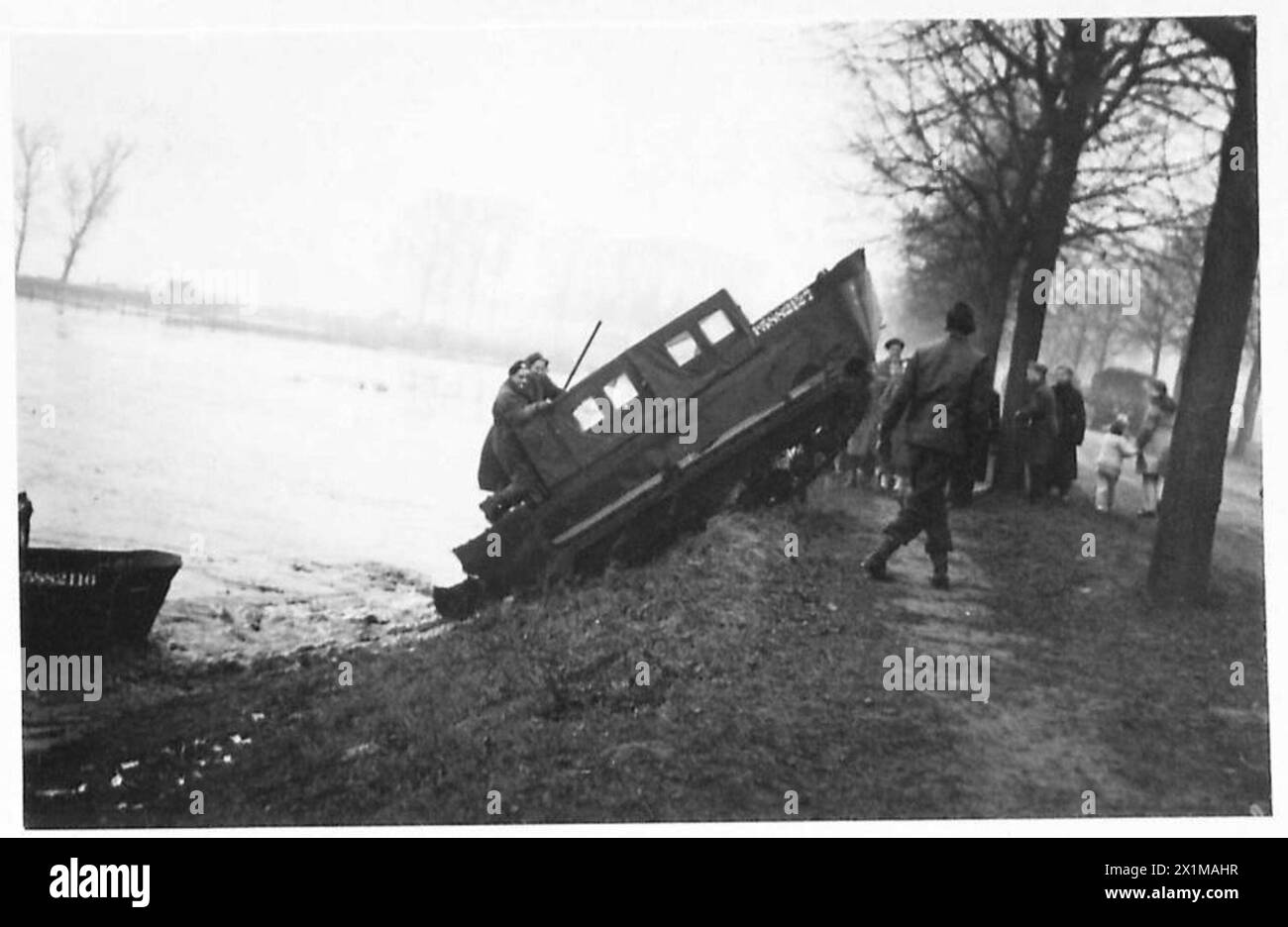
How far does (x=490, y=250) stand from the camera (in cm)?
436

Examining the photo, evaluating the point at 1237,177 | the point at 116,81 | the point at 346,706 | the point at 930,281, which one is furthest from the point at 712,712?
the point at 116,81

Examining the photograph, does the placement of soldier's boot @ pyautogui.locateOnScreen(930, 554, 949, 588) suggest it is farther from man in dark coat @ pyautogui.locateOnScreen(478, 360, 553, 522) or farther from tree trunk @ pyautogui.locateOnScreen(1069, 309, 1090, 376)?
man in dark coat @ pyautogui.locateOnScreen(478, 360, 553, 522)

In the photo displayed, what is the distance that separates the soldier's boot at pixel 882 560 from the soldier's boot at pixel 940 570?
0.13m

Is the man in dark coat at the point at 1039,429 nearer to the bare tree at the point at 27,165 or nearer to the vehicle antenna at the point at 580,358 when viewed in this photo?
the vehicle antenna at the point at 580,358

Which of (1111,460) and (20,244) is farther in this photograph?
(20,244)

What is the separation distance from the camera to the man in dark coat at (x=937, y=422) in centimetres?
412

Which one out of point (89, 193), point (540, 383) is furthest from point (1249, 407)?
point (89, 193)

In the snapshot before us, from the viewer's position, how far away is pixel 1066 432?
4180mm

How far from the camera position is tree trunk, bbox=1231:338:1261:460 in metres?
4.17

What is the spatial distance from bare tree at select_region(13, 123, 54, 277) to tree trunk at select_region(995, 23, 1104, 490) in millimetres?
3169

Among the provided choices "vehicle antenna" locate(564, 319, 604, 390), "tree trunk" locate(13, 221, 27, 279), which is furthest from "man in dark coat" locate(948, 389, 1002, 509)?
"tree trunk" locate(13, 221, 27, 279)

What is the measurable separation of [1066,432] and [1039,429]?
0.09m

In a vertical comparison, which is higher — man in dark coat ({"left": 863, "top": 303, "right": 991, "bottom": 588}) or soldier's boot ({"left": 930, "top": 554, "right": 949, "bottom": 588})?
man in dark coat ({"left": 863, "top": 303, "right": 991, "bottom": 588})

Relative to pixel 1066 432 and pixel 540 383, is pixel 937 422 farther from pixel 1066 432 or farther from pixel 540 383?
pixel 540 383
